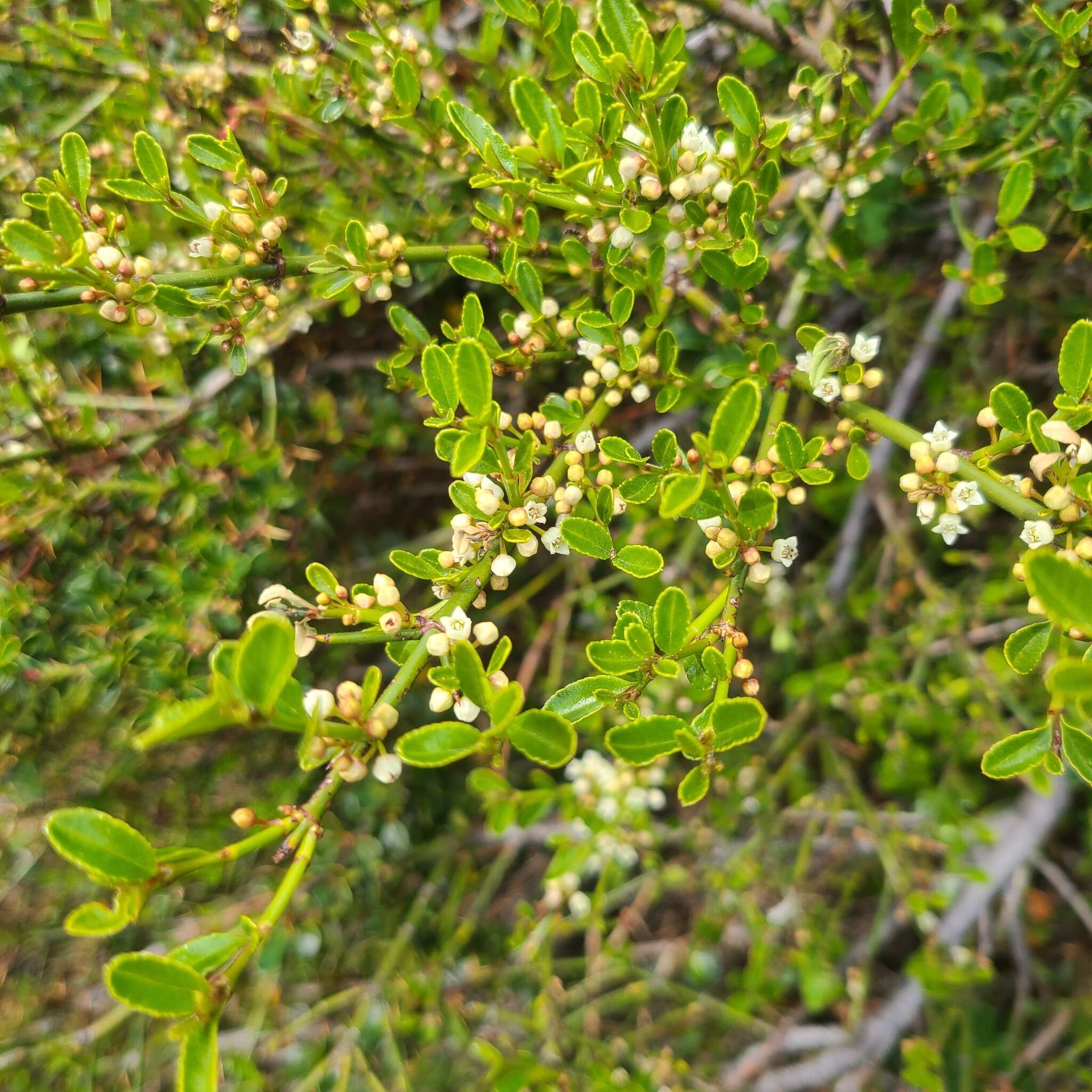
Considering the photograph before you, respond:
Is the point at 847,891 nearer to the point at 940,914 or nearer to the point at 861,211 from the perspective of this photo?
the point at 940,914

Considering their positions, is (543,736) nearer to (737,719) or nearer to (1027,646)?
(737,719)

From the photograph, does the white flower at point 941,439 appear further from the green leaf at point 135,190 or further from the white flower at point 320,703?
the green leaf at point 135,190

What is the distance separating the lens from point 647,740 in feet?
2.29

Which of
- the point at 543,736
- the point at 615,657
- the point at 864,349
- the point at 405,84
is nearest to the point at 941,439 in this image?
the point at 864,349

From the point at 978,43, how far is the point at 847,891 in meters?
2.13

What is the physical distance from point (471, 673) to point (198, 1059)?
0.36 metres

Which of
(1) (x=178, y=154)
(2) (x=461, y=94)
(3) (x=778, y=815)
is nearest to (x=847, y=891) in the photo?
(3) (x=778, y=815)

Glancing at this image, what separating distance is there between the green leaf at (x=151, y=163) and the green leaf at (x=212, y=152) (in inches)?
1.6

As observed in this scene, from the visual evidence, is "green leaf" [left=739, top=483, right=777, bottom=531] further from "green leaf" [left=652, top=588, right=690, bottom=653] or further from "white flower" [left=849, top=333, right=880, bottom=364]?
"white flower" [left=849, top=333, right=880, bottom=364]

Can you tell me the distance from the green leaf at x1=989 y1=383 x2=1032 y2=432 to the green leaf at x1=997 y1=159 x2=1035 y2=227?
0.41 metres

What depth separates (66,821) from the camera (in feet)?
1.96

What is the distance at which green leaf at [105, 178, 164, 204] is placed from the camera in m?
0.95

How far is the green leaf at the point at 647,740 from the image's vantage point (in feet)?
2.24

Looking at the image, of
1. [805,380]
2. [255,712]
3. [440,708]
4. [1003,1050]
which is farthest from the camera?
[1003,1050]
